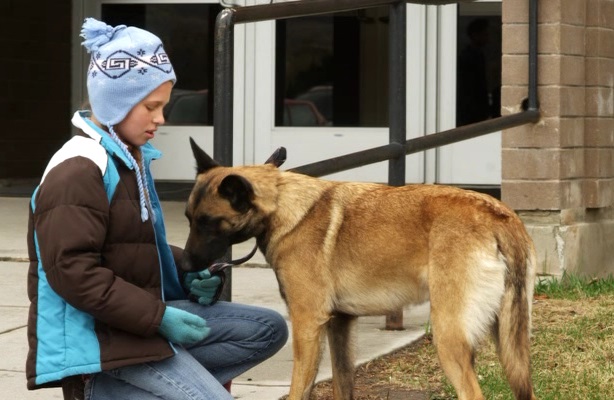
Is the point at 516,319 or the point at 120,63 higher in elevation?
the point at 120,63

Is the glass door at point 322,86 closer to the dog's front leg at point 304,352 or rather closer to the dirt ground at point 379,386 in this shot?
the dirt ground at point 379,386

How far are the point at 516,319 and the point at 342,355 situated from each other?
31.0 inches

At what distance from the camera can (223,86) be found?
4949 millimetres

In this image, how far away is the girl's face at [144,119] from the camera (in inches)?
148

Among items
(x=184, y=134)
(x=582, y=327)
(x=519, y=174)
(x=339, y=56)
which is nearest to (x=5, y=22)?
(x=184, y=134)

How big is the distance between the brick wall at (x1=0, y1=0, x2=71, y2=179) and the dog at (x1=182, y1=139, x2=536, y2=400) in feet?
26.7

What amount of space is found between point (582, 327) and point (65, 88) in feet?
24.8

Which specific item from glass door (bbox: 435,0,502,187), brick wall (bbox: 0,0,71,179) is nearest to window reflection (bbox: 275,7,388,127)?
glass door (bbox: 435,0,502,187)

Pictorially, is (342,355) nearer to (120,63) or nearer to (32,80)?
(120,63)

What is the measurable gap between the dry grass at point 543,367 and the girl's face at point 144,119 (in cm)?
162

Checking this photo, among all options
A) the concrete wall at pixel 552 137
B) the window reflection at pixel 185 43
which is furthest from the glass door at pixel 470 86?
the concrete wall at pixel 552 137

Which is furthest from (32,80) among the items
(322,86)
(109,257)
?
(109,257)

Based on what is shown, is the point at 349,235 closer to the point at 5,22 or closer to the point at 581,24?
the point at 581,24

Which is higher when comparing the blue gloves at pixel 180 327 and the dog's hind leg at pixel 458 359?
the blue gloves at pixel 180 327
